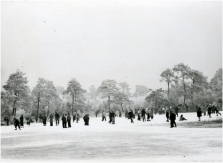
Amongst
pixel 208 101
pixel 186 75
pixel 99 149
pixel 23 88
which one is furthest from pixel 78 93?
pixel 99 149

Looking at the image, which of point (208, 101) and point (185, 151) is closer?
point (185, 151)

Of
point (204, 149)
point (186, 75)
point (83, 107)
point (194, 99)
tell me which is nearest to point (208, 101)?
point (194, 99)

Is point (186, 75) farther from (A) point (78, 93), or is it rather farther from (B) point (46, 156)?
(B) point (46, 156)

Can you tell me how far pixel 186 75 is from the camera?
48.5 meters

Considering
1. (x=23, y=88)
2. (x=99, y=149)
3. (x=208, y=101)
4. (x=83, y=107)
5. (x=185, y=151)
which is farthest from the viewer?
(x=83, y=107)

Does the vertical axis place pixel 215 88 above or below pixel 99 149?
above

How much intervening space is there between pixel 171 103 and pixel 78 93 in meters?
23.1

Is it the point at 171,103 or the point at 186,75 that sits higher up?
the point at 186,75

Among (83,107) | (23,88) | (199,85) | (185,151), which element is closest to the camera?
(185,151)

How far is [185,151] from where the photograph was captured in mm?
9117

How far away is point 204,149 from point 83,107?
173 feet

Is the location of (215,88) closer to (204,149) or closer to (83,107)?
(83,107)

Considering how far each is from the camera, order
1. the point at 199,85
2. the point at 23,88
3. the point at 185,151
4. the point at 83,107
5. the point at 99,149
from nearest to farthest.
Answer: the point at 185,151, the point at 99,149, the point at 23,88, the point at 199,85, the point at 83,107

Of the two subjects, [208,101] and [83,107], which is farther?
[83,107]
